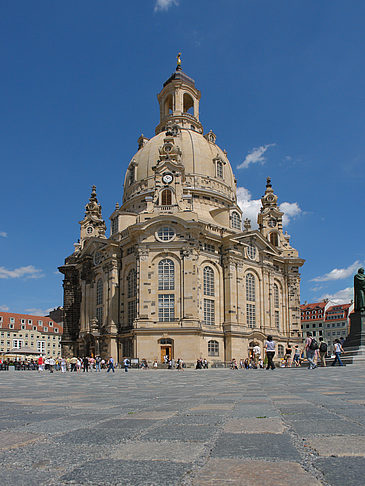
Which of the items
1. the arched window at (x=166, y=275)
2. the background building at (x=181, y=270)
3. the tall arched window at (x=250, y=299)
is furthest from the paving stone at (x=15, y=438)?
the tall arched window at (x=250, y=299)

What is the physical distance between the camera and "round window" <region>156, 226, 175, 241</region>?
167 ft

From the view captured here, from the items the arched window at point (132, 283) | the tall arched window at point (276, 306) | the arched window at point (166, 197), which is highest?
the arched window at point (166, 197)

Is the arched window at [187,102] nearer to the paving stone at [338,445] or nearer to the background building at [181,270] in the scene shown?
the background building at [181,270]

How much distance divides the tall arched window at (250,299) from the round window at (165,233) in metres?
12.6

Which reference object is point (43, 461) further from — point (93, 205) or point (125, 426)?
point (93, 205)

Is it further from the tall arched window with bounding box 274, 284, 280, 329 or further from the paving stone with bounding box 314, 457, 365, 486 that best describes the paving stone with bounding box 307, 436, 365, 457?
the tall arched window with bounding box 274, 284, 280, 329

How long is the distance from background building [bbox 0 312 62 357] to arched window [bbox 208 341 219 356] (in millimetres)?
50704

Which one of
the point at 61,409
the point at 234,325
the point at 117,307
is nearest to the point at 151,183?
the point at 117,307

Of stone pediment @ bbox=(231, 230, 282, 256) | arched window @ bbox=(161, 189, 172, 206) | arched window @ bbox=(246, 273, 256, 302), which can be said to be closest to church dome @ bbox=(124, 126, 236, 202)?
arched window @ bbox=(161, 189, 172, 206)

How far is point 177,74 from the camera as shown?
79125mm

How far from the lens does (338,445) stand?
362 cm

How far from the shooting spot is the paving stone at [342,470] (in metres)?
2.70

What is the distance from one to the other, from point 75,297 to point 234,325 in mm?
27847

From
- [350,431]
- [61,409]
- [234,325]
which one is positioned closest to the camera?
[350,431]
